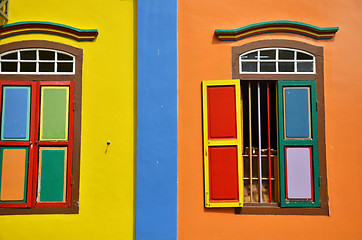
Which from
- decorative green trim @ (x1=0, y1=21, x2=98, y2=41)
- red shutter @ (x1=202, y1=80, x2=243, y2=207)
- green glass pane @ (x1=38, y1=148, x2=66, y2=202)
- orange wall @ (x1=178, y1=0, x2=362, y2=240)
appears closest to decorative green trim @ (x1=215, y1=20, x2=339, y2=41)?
orange wall @ (x1=178, y1=0, x2=362, y2=240)

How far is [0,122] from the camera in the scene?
4285 mm

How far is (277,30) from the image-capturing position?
436 centimetres

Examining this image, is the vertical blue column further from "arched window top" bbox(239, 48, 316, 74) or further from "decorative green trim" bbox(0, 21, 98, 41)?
"arched window top" bbox(239, 48, 316, 74)

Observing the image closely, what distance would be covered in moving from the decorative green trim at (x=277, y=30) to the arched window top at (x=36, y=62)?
1960 millimetres

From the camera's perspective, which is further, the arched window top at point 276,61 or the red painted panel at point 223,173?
the arched window top at point 276,61

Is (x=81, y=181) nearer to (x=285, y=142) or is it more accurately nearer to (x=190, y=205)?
(x=190, y=205)

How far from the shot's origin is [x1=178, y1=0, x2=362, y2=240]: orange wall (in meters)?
4.19

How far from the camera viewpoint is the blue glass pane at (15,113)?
4273 mm

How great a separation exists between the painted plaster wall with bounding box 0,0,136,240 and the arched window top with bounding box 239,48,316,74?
4.79 ft

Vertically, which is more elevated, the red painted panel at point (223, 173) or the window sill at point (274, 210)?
the red painted panel at point (223, 173)

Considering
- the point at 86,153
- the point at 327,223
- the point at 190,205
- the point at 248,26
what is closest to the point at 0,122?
the point at 86,153

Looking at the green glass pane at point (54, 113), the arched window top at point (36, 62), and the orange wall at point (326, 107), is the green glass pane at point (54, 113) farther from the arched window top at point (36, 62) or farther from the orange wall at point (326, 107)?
the orange wall at point (326, 107)

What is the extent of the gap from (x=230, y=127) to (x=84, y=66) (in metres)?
1.99

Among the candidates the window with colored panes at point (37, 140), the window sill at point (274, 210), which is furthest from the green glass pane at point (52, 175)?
the window sill at point (274, 210)
